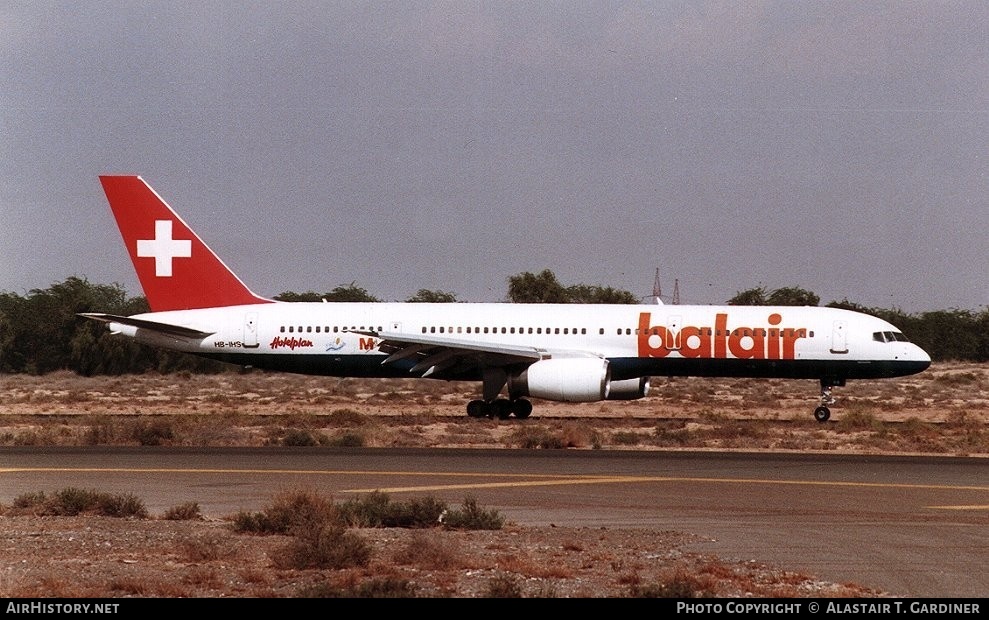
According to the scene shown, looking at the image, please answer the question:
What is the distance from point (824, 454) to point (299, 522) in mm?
14517

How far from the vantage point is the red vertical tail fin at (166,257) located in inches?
1503

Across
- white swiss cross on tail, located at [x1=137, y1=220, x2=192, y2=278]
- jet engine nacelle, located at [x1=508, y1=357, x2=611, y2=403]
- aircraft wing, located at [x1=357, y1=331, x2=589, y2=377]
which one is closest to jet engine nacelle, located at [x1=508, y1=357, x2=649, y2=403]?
jet engine nacelle, located at [x1=508, y1=357, x2=611, y2=403]

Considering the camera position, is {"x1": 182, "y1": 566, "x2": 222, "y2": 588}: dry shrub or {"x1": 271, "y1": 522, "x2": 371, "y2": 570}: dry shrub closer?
{"x1": 182, "y1": 566, "x2": 222, "y2": 588}: dry shrub

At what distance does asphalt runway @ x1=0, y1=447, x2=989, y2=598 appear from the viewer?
13.5 m

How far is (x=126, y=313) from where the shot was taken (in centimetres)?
7919

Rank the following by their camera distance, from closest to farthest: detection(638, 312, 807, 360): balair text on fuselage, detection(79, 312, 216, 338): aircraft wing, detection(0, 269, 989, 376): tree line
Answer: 1. detection(638, 312, 807, 360): balair text on fuselage
2. detection(79, 312, 216, 338): aircraft wing
3. detection(0, 269, 989, 376): tree line

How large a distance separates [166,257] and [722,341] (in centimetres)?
1586

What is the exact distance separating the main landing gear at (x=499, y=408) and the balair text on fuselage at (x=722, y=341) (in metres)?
3.43

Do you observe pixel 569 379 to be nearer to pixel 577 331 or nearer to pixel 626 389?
pixel 577 331

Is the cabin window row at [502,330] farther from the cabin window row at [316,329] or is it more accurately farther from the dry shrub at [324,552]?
the dry shrub at [324,552]

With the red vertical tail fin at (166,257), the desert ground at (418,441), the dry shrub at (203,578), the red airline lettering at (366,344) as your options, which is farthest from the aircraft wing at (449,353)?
the dry shrub at (203,578)

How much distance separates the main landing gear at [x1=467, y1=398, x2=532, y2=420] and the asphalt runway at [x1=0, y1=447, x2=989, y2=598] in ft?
30.0

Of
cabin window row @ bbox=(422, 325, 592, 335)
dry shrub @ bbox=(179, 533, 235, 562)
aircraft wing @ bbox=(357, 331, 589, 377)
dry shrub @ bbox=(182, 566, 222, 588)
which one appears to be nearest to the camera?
dry shrub @ bbox=(182, 566, 222, 588)

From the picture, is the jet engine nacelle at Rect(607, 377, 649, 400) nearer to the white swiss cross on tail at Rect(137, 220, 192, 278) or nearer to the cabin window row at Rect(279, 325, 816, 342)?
the cabin window row at Rect(279, 325, 816, 342)
